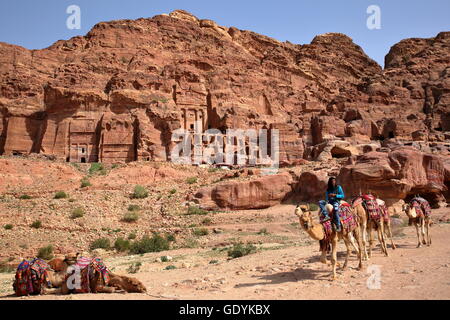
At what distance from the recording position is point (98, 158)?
44.8 meters

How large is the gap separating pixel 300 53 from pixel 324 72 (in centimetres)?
792

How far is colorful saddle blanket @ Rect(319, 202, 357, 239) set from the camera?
24.5ft

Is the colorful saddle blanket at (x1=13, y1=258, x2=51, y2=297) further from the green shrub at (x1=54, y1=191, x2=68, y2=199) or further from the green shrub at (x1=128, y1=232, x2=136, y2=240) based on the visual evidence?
the green shrub at (x1=54, y1=191, x2=68, y2=199)

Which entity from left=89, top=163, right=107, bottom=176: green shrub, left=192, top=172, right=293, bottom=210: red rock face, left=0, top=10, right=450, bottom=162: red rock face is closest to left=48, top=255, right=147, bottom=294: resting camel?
left=192, top=172, right=293, bottom=210: red rock face

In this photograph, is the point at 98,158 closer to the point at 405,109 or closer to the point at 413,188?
the point at 413,188

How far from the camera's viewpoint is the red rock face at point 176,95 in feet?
152

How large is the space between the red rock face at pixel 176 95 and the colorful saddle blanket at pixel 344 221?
38.0 meters

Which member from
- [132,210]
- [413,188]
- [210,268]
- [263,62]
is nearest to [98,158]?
[132,210]

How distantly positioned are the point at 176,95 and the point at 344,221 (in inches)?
1954

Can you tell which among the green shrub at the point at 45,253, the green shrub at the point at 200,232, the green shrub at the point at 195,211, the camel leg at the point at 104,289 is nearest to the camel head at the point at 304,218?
the camel leg at the point at 104,289

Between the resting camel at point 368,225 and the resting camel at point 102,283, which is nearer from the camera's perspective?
the resting camel at point 102,283

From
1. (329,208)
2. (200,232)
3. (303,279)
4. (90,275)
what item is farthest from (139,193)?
(329,208)

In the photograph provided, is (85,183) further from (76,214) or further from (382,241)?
(382,241)

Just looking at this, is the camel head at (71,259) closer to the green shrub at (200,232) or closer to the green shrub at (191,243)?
the green shrub at (191,243)
